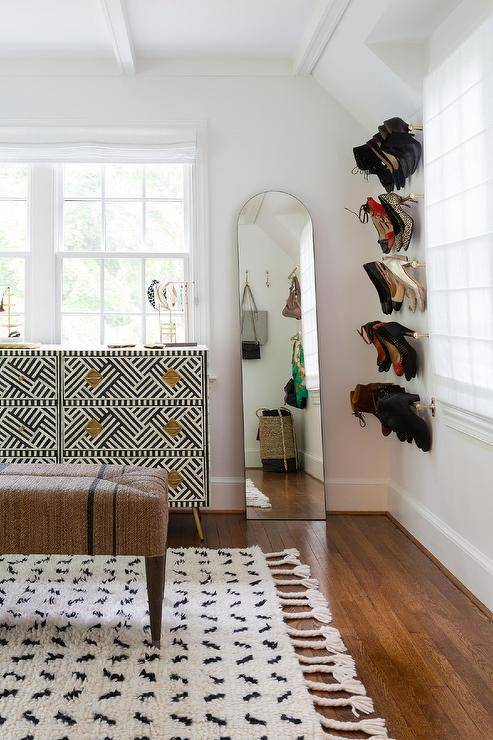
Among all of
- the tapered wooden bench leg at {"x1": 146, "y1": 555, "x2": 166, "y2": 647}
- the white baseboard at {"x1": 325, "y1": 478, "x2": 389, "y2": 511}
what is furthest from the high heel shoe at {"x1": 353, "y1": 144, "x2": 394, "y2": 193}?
the tapered wooden bench leg at {"x1": 146, "y1": 555, "x2": 166, "y2": 647}

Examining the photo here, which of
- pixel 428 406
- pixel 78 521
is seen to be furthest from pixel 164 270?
pixel 78 521

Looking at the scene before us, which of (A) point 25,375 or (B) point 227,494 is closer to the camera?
(A) point 25,375

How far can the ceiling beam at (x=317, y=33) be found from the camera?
337 cm

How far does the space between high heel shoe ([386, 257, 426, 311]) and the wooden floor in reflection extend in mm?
1259

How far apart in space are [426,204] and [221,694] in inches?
92.9

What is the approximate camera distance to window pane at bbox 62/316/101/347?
4254 millimetres

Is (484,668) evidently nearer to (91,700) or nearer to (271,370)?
(91,700)

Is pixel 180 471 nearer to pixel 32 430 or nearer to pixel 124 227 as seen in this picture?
pixel 32 430

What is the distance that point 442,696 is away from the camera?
2.03 m

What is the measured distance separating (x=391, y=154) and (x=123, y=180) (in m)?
1.70

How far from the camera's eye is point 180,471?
3701 millimetres

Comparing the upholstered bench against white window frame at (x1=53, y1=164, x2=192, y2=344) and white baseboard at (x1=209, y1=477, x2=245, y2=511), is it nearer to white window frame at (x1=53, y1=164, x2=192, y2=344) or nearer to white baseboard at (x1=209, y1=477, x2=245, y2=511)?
white baseboard at (x1=209, y1=477, x2=245, y2=511)

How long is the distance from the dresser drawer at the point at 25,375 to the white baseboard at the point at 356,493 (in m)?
1.84

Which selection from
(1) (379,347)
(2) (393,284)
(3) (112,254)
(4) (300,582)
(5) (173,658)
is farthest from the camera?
(3) (112,254)
